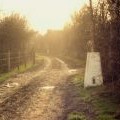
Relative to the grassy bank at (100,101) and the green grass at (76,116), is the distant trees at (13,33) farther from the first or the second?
the green grass at (76,116)

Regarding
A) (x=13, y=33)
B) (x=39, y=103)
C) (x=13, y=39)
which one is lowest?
(x=39, y=103)

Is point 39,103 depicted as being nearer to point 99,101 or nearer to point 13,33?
point 99,101

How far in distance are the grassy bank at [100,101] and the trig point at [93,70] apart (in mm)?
376

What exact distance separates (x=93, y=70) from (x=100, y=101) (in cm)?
331

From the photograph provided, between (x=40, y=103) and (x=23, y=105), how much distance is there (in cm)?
61

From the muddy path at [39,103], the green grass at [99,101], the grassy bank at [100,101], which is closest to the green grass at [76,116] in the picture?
the grassy bank at [100,101]

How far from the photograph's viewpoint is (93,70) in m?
14.9

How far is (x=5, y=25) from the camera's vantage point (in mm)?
30828

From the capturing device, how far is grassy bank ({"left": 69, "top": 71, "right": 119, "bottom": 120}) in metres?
9.73

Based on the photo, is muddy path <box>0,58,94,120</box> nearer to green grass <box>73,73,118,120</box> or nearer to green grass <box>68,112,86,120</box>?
green grass <box>68,112,86,120</box>

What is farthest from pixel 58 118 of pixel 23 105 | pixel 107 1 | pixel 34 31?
pixel 34 31

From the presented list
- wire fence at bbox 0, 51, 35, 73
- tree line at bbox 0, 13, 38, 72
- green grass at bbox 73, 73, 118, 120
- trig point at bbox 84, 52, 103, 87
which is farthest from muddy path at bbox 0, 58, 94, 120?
tree line at bbox 0, 13, 38, 72

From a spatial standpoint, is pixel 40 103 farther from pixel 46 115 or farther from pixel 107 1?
pixel 107 1

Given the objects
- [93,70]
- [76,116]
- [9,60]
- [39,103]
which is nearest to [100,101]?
[39,103]
